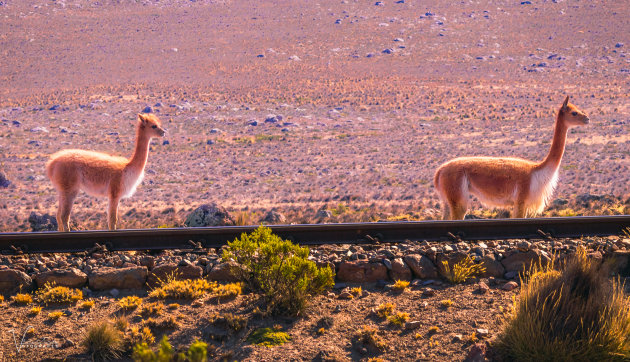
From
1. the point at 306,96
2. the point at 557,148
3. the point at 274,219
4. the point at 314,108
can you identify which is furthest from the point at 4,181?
the point at 306,96

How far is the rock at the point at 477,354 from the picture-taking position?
5191mm

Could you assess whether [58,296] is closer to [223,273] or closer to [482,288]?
[223,273]

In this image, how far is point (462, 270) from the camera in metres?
6.67

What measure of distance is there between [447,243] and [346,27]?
60201mm

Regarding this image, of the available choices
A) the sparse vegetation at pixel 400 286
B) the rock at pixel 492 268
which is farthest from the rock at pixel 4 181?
the rock at pixel 492 268

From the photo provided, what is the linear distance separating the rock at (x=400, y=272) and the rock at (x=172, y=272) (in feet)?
7.18

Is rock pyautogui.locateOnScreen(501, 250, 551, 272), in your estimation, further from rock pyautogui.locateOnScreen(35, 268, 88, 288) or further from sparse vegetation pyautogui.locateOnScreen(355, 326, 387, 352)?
rock pyautogui.locateOnScreen(35, 268, 88, 288)

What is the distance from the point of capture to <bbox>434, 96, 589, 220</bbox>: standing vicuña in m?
9.41

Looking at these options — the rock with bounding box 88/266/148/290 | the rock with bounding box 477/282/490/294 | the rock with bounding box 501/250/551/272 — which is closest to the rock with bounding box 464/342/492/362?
the rock with bounding box 477/282/490/294

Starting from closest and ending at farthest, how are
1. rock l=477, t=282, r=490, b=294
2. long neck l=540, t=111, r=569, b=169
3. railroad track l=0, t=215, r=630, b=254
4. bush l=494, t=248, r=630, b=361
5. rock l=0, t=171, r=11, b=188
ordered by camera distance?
bush l=494, t=248, r=630, b=361, rock l=477, t=282, r=490, b=294, railroad track l=0, t=215, r=630, b=254, long neck l=540, t=111, r=569, b=169, rock l=0, t=171, r=11, b=188

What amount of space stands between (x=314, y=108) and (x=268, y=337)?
3754 centimetres

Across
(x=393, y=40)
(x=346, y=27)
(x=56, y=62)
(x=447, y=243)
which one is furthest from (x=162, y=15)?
(x=447, y=243)

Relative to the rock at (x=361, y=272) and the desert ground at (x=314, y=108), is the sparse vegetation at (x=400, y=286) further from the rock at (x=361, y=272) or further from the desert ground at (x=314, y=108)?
the rock at (x=361, y=272)

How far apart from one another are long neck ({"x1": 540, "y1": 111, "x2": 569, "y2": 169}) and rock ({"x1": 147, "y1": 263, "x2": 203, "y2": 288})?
5882 millimetres
